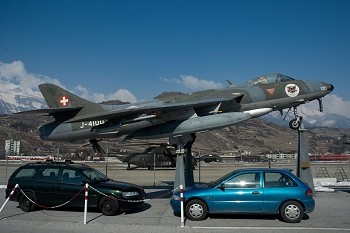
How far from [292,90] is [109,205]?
31.2 feet

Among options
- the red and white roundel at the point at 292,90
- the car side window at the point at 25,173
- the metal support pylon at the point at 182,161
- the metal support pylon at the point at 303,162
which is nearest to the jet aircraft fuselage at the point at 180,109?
the red and white roundel at the point at 292,90

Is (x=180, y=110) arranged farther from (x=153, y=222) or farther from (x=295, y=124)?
(x=153, y=222)

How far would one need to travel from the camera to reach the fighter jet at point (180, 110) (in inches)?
530

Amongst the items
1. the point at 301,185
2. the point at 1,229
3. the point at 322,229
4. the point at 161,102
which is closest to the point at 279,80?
the point at 161,102

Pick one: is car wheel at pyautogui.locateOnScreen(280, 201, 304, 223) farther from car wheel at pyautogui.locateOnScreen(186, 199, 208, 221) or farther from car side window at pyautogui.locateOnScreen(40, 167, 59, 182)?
car side window at pyautogui.locateOnScreen(40, 167, 59, 182)

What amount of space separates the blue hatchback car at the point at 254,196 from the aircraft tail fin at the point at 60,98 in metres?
7.97

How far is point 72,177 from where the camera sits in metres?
10.8

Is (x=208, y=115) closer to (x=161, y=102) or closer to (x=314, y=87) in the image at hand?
(x=161, y=102)

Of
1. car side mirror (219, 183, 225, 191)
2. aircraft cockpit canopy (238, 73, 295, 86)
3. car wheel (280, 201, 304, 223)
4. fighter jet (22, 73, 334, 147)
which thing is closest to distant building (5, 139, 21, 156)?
fighter jet (22, 73, 334, 147)

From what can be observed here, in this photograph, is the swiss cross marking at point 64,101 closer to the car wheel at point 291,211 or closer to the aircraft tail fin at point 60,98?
the aircraft tail fin at point 60,98

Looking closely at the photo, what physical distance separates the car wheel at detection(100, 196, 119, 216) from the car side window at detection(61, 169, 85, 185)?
3.45 feet

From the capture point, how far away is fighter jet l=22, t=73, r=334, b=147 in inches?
530

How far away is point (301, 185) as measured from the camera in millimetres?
9352

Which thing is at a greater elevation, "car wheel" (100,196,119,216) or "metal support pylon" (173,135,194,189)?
"metal support pylon" (173,135,194,189)
